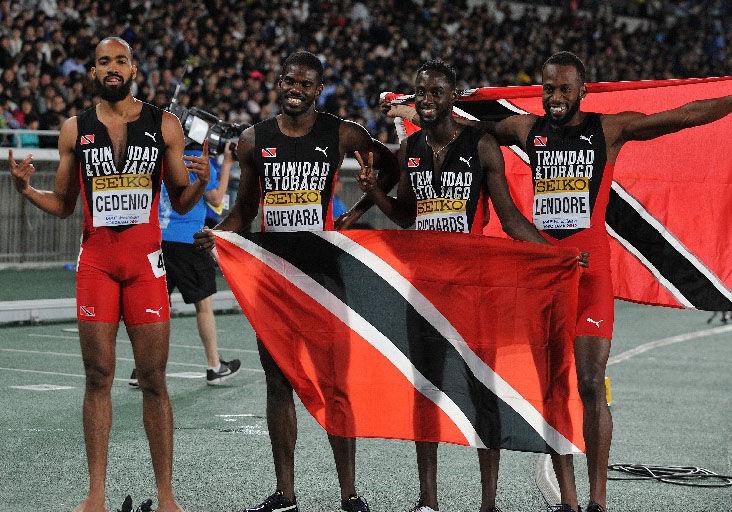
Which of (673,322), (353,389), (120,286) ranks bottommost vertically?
(673,322)

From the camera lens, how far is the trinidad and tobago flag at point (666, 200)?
790cm

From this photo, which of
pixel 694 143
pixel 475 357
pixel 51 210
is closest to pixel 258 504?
pixel 475 357

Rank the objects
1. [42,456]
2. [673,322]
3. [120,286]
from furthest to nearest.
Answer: [673,322], [42,456], [120,286]

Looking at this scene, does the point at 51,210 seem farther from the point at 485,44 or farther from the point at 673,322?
the point at 485,44

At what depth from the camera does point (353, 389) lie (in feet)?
21.6

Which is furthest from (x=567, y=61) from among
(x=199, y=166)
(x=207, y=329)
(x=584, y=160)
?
(x=207, y=329)

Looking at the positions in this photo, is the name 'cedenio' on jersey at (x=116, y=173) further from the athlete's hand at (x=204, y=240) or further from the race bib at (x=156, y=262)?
the athlete's hand at (x=204, y=240)

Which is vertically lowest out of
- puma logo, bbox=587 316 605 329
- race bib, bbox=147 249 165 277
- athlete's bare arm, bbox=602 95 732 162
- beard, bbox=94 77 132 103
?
puma logo, bbox=587 316 605 329

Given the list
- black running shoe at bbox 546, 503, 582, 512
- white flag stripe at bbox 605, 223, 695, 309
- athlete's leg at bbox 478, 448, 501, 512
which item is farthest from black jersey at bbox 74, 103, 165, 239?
white flag stripe at bbox 605, 223, 695, 309

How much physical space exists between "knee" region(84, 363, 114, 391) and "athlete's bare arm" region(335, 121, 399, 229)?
1.43 metres

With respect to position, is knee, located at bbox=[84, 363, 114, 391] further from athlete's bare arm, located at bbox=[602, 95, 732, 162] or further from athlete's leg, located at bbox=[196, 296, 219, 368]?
athlete's leg, located at bbox=[196, 296, 219, 368]

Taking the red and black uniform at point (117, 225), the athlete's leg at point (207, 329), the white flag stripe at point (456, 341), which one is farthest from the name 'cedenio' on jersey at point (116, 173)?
the athlete's leg at point (207, 329)

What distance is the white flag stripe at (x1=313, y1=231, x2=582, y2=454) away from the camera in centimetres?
635

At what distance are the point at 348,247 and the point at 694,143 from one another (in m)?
2.65
